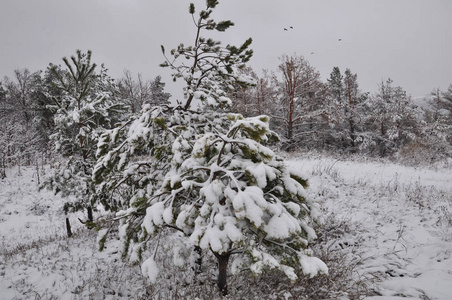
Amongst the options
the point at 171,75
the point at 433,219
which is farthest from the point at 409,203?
the point at 171,75

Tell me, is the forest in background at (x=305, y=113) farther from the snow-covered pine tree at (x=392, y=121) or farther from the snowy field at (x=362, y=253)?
the snowy field at (x=362, y=253)

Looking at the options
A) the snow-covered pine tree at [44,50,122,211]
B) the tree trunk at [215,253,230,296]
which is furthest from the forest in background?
the tree trunk at [215,253,230,296]

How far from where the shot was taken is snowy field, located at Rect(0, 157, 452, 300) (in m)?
3.02

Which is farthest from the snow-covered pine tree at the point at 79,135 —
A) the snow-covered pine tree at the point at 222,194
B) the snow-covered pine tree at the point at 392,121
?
the snow-covered pine tree at the point at 392,121

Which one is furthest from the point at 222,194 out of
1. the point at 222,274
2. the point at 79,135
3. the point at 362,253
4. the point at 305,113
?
the point at 305,113

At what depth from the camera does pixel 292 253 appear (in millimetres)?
2080

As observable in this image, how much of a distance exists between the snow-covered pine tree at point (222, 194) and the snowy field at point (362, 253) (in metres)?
1.09

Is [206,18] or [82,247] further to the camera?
[82,247]

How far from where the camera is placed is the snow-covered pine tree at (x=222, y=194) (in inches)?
71.9

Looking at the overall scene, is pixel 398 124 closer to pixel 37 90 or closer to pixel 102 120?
pixel 102 120

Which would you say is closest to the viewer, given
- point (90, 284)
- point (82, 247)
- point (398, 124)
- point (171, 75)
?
point (90, 284)

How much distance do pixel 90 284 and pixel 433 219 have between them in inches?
242

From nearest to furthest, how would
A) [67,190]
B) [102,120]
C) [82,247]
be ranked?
1. [82,247]
2. [67,190]
3. [102,120]

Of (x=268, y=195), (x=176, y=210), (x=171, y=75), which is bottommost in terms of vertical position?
(x=176, y=210)
